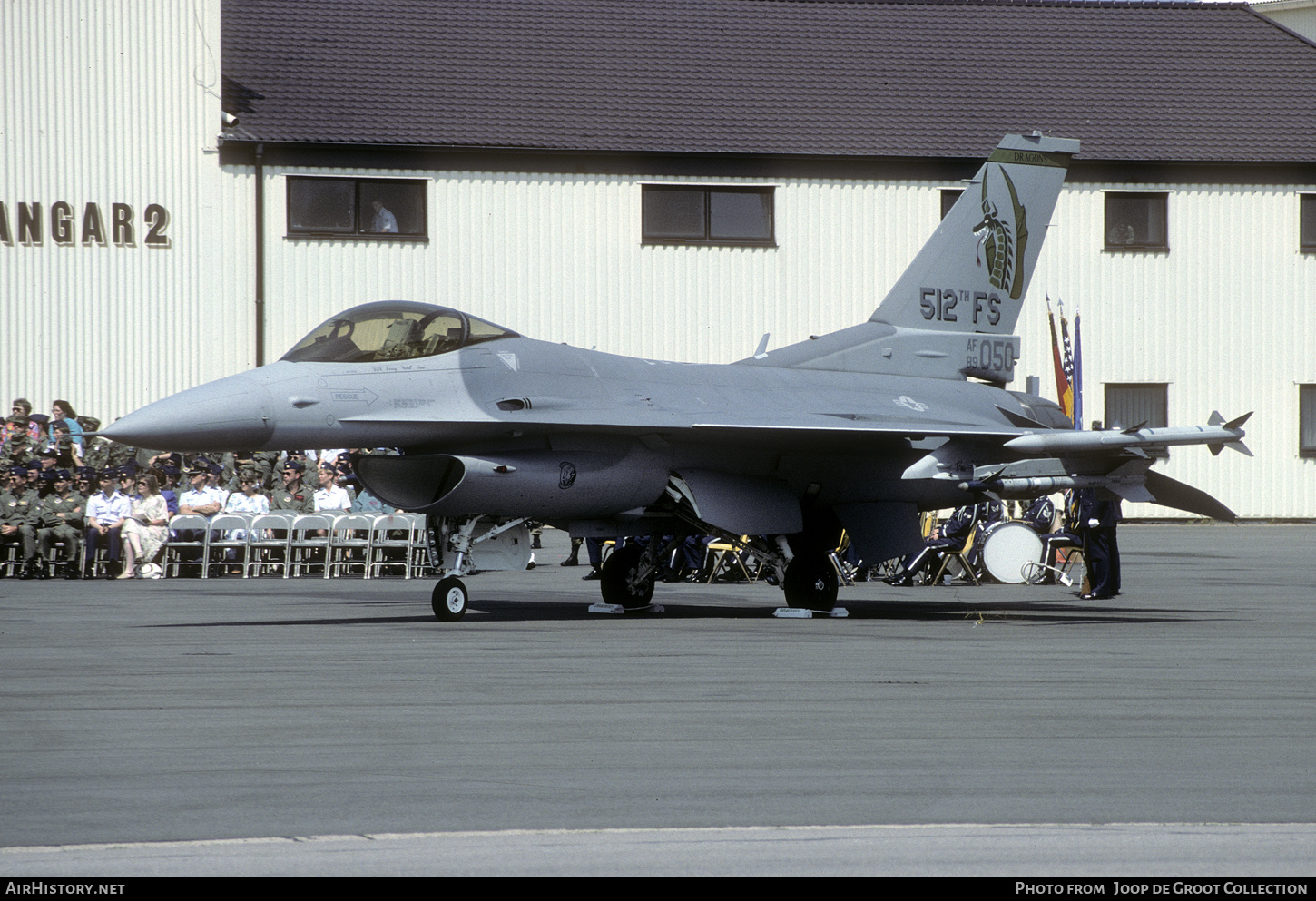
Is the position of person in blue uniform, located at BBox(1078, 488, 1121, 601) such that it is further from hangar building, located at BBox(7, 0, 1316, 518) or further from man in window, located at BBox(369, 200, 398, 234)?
man in window, located at BBox(369, 200, 398, 234)

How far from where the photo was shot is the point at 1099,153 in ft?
99.5

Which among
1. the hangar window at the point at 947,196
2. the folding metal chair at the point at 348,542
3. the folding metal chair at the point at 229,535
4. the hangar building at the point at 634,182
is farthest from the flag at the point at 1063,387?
the folding metal chair at the point at 229,535

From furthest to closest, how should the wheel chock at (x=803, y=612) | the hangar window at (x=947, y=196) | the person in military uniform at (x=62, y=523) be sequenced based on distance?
the hangar window at (x=947, y=196) → the person in military uniform at (x=62, y=523) → the wheel chock at (x=803, y=612)

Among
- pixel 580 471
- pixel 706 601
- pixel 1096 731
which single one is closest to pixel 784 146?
pixel 706 601

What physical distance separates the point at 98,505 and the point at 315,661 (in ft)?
35.0

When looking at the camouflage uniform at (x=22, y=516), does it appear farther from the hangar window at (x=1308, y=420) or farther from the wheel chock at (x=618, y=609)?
the hangar window at (x=1308, y=420)

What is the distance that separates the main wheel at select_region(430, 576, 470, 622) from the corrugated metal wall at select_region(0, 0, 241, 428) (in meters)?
15.9

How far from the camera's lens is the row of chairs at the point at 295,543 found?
1961cm

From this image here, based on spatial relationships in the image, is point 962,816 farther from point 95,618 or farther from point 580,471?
point 95,618

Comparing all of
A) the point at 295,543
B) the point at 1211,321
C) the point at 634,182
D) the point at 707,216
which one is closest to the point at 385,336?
the point at 295,543

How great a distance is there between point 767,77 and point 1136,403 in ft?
32.9

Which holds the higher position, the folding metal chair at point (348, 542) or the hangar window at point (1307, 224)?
the hangar window at point (1307, 224)

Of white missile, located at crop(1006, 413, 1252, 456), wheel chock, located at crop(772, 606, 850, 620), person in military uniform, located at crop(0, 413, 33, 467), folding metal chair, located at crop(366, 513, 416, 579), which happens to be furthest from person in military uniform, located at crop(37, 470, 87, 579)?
white missile, located at crop(1006, 413, 1252, 456)

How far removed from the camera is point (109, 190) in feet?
89.4
